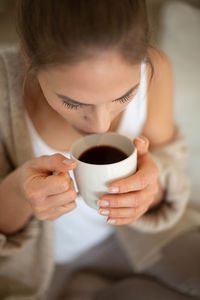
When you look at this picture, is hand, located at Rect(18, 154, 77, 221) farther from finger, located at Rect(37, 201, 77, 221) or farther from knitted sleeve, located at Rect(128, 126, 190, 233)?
knitted sleeve, located at Rect(128, 126, 190, 233)

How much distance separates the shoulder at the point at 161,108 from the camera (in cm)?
87

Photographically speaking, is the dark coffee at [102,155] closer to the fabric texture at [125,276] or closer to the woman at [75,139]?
the woman at [75,139]

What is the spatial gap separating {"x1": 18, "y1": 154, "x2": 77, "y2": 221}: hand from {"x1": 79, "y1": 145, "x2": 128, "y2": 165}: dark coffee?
7 cm

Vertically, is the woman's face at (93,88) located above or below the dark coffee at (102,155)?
above

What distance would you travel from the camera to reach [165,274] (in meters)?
0.88

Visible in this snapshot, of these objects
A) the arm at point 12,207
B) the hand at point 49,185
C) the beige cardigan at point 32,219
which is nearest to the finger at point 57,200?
the hand at point 49,185

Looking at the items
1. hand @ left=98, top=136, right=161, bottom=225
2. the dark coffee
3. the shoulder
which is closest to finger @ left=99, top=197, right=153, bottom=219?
hand @ left=98, top=136, right=161, bottom=225

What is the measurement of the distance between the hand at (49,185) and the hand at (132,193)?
74 mm

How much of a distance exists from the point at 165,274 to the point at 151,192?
1.27ft

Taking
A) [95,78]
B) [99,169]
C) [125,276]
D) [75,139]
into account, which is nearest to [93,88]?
[95,78]

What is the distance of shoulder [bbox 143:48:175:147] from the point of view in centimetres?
87

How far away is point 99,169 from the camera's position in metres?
0.51

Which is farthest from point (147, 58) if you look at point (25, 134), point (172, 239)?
point (172, 239)

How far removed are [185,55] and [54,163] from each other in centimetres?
86
